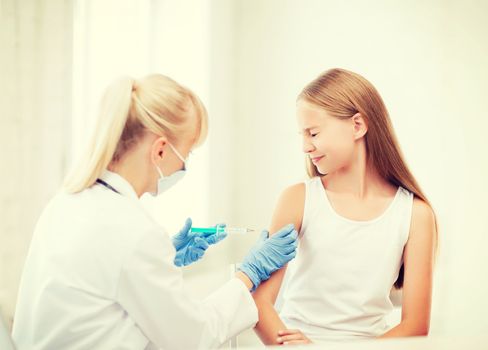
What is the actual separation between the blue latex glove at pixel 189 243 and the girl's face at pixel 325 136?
354mm

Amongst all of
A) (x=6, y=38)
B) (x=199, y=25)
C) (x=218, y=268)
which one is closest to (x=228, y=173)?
(x=218, y=268)

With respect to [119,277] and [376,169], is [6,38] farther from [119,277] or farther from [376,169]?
[376,169]

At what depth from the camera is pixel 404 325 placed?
1.29 m

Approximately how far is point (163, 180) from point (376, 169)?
0.67m

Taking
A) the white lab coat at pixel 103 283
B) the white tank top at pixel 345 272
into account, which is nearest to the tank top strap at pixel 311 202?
the white tank top at pixel 345 272

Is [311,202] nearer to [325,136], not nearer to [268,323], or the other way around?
[325,136]

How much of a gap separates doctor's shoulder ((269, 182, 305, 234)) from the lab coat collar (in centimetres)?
49

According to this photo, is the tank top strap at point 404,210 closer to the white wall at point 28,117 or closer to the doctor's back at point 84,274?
the doctor's back at point 84,274

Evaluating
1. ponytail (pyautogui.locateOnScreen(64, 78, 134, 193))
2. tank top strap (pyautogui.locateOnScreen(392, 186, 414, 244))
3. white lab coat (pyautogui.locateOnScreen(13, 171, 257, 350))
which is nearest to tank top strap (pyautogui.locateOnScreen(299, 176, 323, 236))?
tank top strap (pyautogui.locateOnScreen(392, 186, 414, 244))

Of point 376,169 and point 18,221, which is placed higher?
point 376,169

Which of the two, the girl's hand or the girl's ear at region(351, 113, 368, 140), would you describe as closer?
the girl's hand

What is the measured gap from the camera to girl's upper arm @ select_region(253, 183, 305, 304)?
4.42 feet

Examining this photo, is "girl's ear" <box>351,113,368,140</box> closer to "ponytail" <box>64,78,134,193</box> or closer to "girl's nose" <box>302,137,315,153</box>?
"girl's nose" <box>302,137,315,153</box>

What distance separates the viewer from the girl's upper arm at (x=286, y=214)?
135 centimetres
